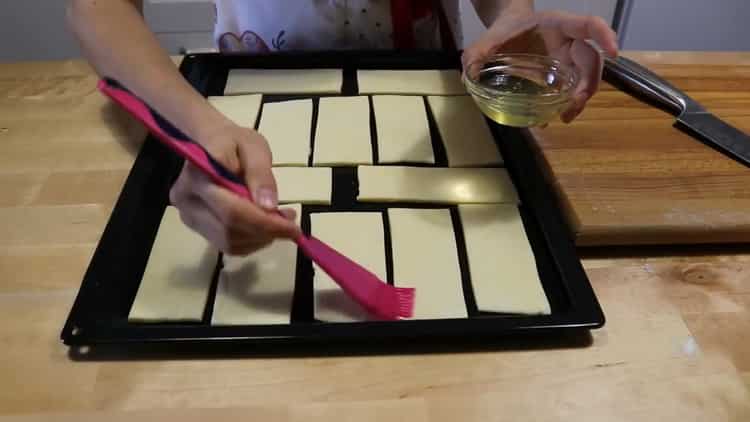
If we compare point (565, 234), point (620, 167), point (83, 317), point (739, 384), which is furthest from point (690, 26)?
point (83, 317)

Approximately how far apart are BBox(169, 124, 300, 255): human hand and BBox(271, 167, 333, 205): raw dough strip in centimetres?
17

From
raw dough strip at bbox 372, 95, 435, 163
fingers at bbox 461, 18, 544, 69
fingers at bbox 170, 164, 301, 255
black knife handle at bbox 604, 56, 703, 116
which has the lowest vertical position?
raw dough strip at bbox 372, 95, 435, 163

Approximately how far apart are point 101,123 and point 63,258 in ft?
0.95

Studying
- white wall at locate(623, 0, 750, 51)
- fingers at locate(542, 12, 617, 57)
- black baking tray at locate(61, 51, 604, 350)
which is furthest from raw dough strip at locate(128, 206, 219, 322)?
white wall at locate(623, 0, 750, 51)

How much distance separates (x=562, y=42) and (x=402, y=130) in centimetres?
24

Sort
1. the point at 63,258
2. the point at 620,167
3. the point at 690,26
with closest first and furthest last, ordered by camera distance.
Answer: the point at 63,258 < the point at 620,167 < the point at 690,26

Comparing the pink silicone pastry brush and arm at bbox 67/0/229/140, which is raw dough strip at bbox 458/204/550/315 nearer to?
the pink silicone pastry brush

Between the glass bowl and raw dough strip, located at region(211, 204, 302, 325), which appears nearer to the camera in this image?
raw dough strip, located at region(211, 204, 302, 325)

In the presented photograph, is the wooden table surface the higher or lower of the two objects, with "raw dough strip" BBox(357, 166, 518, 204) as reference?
lower

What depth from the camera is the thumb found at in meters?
0.51

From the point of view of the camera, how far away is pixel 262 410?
51 centimetres

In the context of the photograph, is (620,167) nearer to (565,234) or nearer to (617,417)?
(565,234)

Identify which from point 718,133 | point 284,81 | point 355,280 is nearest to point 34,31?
point 284,81

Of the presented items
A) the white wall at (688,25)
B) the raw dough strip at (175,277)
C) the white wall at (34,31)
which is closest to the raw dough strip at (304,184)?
the raw dough strip at (175,277)
